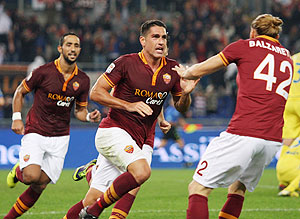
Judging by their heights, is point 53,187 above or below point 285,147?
below

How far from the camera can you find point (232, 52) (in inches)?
233

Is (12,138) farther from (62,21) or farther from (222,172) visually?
(222,172)

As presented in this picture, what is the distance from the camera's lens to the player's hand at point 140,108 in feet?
21.0

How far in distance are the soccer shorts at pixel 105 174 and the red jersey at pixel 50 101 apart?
A: 60.9 inches

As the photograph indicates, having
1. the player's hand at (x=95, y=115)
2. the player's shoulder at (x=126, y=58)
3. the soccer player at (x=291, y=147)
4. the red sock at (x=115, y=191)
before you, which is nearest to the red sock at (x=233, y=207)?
the red sock at (x=115, y=191)

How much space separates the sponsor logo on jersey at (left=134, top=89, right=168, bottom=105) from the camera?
6.84 metres

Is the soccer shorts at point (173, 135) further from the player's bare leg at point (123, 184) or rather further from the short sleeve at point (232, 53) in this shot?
the short sleeve at point (232, 53)

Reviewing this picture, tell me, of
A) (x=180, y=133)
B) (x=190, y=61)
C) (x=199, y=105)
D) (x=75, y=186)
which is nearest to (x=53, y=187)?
(x=75, y=186)

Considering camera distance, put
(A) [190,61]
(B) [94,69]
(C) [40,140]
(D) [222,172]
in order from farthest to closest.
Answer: (A) [190,61]
(B) [94,69]
(C) [40,140]
(D) [222,172]

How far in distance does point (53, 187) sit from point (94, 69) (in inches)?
267

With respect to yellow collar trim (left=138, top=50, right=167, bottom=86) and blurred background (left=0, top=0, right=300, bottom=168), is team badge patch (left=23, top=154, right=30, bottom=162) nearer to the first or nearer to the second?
yellow collar trim (left=138, top=50, right=167, bottom=86)

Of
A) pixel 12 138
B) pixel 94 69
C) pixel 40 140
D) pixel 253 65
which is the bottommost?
pixel 12 138

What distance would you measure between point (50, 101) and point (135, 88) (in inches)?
75.6

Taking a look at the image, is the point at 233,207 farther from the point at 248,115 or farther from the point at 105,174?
the point at 105,174
